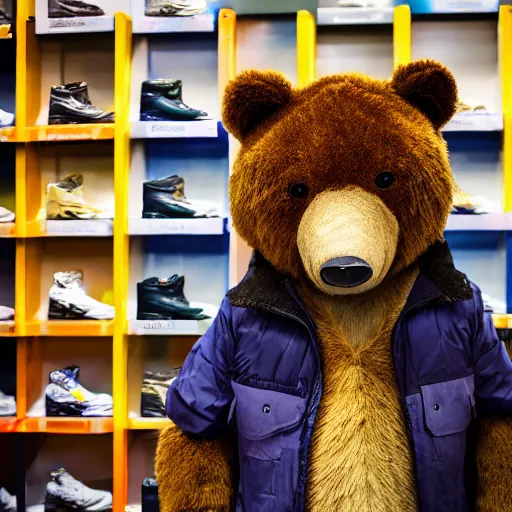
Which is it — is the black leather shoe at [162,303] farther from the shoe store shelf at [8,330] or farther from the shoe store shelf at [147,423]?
the shoe store shelf at [8,330]

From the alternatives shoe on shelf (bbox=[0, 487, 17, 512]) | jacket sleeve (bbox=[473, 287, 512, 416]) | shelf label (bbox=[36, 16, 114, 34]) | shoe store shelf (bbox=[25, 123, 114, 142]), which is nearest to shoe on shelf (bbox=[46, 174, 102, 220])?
shoe store shelf (bbox=[25, 123, 114, 142])

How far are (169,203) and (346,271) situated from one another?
133 cm

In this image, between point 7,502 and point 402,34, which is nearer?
point 402,34

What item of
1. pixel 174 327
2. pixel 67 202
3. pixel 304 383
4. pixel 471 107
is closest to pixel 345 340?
pixel 304 383

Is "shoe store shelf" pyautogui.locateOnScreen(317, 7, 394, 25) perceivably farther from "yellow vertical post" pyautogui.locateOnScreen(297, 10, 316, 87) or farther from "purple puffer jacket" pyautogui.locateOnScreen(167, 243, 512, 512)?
"purple puffer jacket" pyautogui.locateOnScreen(167, 243, 512, 512)

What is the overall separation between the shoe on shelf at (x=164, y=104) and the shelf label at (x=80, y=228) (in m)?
0.41

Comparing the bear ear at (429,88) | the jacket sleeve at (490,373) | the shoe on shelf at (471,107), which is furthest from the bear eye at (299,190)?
the shoe on shelf at (471,107)

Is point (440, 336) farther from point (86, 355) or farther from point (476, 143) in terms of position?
point (86, 355)

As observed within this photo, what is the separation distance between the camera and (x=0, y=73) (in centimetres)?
253

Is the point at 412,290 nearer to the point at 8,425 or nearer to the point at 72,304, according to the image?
the point at 72,304

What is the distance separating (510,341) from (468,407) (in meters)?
0.92

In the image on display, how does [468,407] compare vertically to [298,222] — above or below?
below

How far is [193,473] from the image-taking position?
4.15 feet

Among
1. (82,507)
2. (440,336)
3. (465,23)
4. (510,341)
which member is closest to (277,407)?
(440,336)
